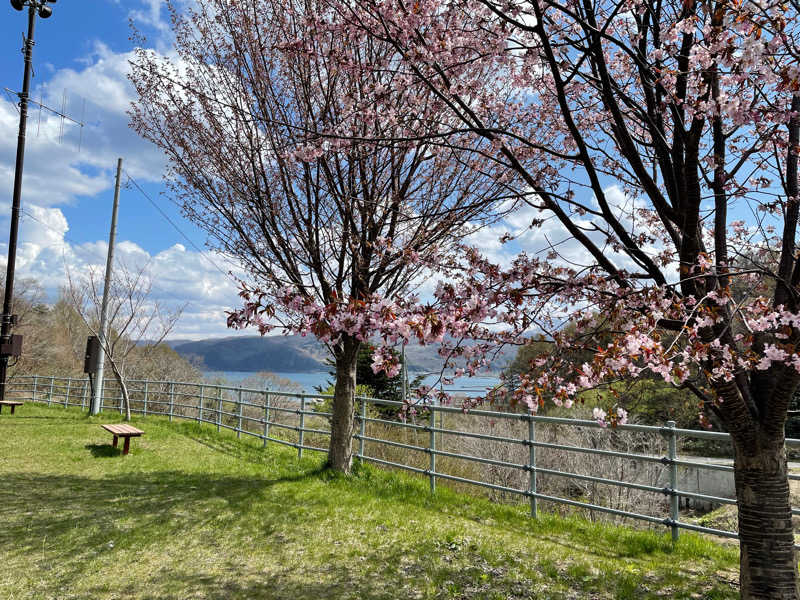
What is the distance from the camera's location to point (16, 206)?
609 inches

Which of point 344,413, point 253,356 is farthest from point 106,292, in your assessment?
point 253,356

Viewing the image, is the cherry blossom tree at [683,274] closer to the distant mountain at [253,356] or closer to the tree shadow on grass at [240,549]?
the tree shadow on grass at [240,549]

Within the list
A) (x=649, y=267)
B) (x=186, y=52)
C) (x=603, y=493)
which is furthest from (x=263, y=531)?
(x=603, y=493)

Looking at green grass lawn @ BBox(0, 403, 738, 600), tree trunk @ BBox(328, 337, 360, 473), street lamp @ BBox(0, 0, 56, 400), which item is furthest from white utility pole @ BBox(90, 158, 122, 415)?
tree trunk @ BBox(328, 337, 360, 473)

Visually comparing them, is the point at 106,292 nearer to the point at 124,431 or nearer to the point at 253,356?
the point at 124,431

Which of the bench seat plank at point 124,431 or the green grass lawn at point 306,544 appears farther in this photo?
the bench seat plank at point 124,431

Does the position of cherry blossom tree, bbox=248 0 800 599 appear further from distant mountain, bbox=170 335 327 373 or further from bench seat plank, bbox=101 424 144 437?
distant mountain, bbox=170 335 327 373

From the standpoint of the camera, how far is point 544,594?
4.02m

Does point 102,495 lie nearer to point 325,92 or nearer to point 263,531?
point 263,531

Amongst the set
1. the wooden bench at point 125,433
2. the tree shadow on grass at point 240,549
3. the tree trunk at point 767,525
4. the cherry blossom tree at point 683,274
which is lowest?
the tree shadow on grass at point 240,549

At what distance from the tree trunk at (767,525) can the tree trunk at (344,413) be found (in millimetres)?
5389

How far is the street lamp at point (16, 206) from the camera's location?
1518 cm

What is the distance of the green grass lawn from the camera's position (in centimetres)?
416

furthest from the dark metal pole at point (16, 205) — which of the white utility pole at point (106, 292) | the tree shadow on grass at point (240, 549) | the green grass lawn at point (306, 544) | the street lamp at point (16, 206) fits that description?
the tree shadow on grass at point (240, 549)
